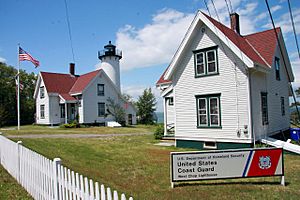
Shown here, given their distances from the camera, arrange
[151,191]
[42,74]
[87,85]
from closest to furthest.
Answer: [151,191] < [87,85] < [42,74]

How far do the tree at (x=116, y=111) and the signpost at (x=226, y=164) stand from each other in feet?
92.7

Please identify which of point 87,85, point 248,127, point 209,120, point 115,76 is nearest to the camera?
point 248,127

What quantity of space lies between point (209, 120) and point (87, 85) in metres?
22.5

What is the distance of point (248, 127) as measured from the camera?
12.0 m

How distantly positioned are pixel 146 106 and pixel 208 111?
28.7 m

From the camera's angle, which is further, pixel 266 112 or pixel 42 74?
pixel 42 74

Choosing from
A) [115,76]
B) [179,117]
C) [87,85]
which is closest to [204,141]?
[179,117]

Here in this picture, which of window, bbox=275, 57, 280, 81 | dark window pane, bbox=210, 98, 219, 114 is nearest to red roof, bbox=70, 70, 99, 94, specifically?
dark window pane, bbox=210, 98, 219, 114

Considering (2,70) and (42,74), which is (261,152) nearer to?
(42,74)

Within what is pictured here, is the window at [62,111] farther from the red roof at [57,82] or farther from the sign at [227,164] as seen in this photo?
the sign at [227,164]

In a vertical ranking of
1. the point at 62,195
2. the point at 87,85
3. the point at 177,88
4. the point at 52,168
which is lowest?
the point at 62,195

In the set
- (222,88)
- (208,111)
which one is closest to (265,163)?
(222,88)

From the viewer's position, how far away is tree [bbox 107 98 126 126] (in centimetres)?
3450

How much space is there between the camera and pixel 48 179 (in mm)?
4789
